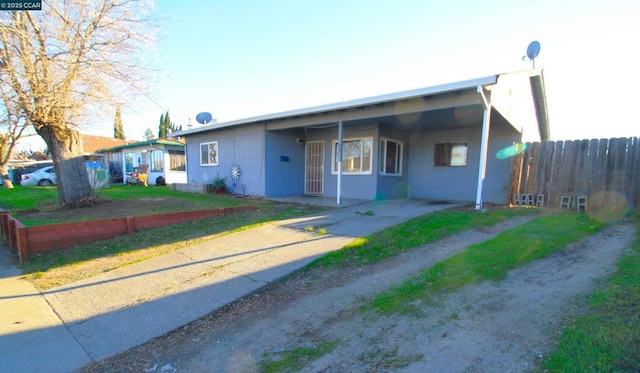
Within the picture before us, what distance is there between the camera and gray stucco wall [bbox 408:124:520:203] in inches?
373

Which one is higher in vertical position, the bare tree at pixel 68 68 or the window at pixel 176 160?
the bare tree at pixel 68 68

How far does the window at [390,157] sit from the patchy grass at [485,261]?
202 inches

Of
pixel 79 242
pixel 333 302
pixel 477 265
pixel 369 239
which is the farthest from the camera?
pixel 79 242

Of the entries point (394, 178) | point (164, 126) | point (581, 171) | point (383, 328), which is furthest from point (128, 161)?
point (164, 126)

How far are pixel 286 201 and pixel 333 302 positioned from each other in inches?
285

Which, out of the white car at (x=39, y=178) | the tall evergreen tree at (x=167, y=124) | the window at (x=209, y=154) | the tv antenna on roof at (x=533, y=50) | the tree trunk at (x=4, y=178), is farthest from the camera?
the tall evergreen tree at (x=167, y=124)

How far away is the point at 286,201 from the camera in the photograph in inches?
401

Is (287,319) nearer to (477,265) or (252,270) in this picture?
(252,270)

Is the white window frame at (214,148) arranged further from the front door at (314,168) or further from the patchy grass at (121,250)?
the patchy grass at (121,250)

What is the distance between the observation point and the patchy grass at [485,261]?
118 inches

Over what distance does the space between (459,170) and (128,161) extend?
76.0 feet

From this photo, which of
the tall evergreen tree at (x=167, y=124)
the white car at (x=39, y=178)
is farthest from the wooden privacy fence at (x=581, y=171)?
the tall evergreen tree at (x=167, y=124)

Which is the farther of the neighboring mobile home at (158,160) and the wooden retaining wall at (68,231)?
the neighboring mobile home at (158,160)

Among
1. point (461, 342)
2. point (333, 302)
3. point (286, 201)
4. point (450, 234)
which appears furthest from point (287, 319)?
point (286, 201)
